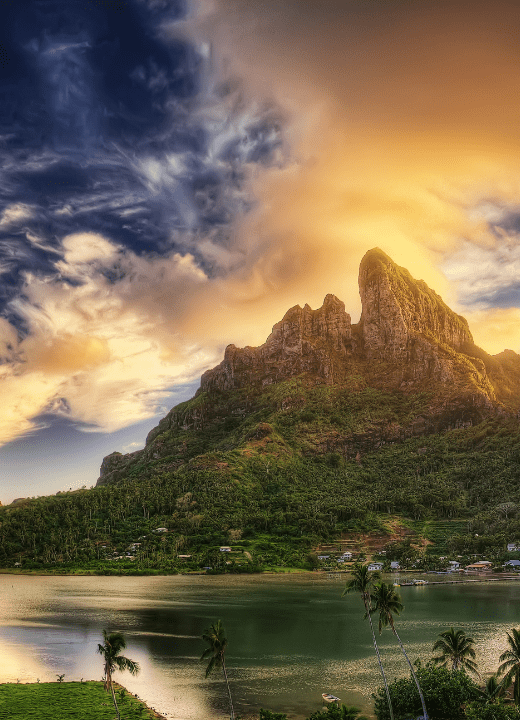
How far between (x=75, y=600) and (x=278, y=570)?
67.8m

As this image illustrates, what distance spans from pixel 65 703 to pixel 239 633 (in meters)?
42.0

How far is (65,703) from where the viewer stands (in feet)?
194

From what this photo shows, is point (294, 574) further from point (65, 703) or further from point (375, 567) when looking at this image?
point (65, 703)

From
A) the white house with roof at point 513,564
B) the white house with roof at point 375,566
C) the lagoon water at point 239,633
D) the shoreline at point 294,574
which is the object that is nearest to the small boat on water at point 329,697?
the lagoon water at point 239,633

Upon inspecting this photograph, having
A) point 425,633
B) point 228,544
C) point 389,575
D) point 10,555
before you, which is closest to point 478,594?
point 389,575

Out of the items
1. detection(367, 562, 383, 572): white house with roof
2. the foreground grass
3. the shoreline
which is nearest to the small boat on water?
the foreground grass

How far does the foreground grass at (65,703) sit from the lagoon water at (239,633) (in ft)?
12.0

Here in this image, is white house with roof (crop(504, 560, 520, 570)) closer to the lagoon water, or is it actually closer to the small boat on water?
the lagoon water

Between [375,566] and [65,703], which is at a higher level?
[65,703]

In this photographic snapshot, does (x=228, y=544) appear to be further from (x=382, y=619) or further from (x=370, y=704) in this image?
(x=382, y=619)

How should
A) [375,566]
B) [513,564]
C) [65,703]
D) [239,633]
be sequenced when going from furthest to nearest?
[513,564] → [375,566] → [239,633] → [65,703]

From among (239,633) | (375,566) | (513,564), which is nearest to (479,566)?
(513,564)

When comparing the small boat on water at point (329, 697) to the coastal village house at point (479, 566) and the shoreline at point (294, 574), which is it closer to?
the shoreline at point (294, 574)

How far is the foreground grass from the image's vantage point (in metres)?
55.5
